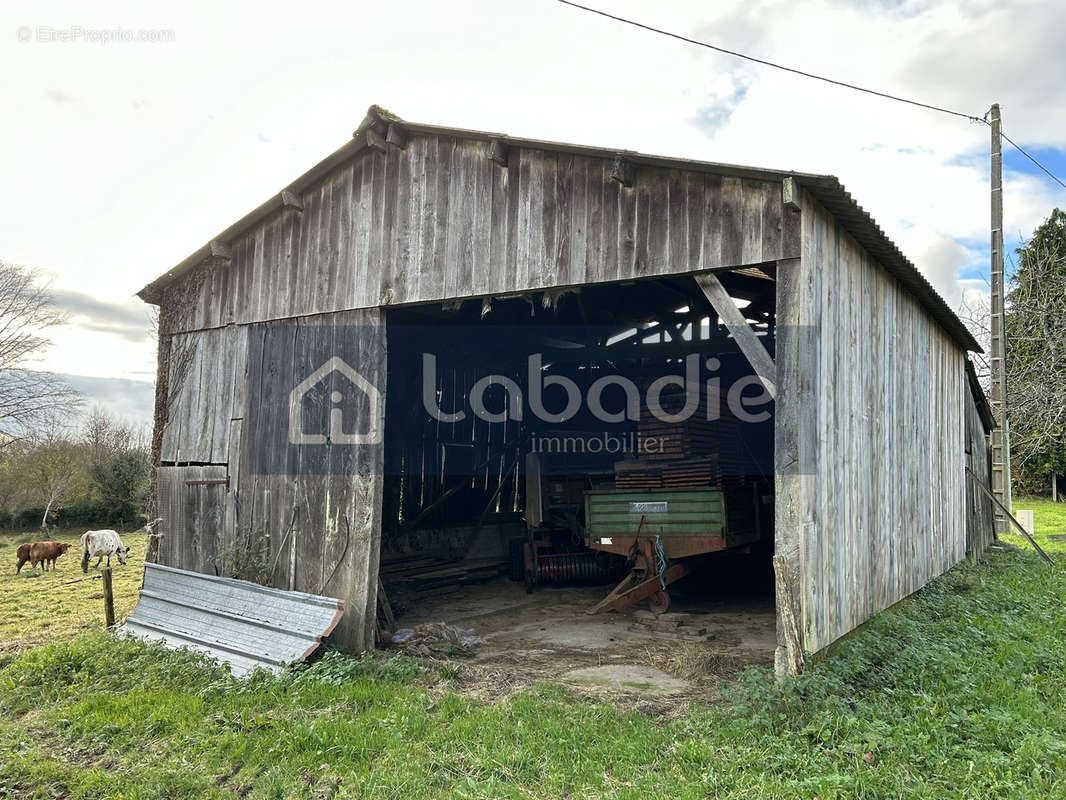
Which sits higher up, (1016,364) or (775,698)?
(1016,364)

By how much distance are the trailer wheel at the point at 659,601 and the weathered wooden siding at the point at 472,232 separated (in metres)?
4.40

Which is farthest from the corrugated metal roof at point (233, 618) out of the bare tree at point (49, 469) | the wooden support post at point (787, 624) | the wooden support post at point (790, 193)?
the bare tree at point (49, 469)

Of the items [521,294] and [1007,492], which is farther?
[1007,492]

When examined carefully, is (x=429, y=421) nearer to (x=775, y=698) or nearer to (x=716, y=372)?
(x=716, y=372)

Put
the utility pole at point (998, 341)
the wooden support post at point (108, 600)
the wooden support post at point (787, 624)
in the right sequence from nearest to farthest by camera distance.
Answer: the wooden support post at point (787, 624)
the wooden support post at point (108, 600)
the utility pole at point (998, 341)

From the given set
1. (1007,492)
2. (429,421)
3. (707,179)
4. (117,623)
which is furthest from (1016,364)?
(117,623)

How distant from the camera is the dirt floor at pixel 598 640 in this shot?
6418 mm

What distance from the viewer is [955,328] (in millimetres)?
11094

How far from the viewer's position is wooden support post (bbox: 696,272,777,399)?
18.6 ft

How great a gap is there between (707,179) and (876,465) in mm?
3538

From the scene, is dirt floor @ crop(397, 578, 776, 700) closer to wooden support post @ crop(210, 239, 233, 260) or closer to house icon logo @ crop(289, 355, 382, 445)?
house icon logo @ crop(289, 355, 382, 445)

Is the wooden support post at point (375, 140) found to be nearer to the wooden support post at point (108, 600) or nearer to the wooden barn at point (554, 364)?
the wooden barn at point (554, 364)

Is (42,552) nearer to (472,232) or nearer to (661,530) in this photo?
(661,530)

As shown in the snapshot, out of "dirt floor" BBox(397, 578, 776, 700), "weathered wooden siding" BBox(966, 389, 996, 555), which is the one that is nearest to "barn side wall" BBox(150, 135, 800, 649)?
"dirt floor" BBox(397, 578, 776, 700)
